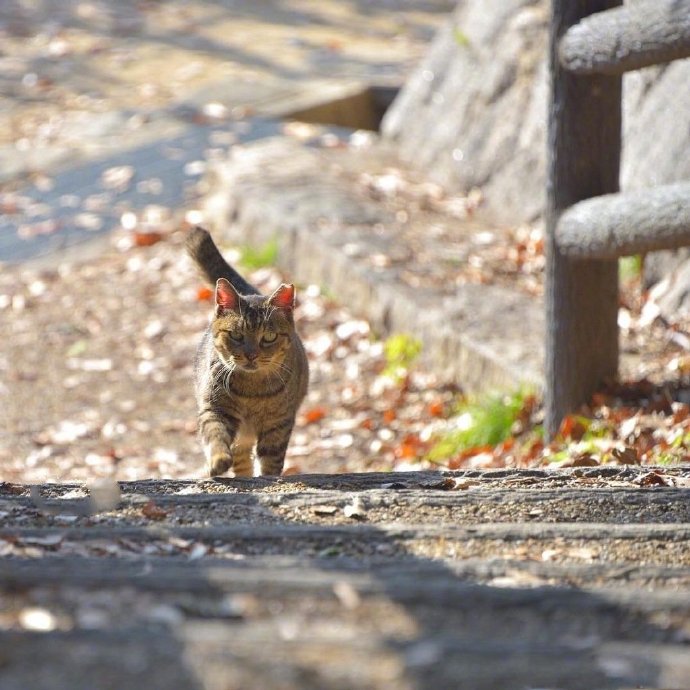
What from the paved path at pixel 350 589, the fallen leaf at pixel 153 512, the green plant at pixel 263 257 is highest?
the green plant at pixel 263 257

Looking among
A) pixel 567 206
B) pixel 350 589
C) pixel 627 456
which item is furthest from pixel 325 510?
pixel 567 206

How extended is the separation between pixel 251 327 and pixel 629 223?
1.64 meters

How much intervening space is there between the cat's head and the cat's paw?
0.45 meters

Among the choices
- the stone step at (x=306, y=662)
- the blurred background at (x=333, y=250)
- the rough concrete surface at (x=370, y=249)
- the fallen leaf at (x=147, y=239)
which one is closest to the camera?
the stone step at (x=306, y=662)

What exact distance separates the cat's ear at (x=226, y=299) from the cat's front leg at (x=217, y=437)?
1.35 feet

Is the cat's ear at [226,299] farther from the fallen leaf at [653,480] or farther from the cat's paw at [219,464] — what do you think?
the fallen leaf at [653,480]

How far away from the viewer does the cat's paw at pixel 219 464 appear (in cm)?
453

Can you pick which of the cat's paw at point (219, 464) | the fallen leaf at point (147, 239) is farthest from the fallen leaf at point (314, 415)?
the fallen leaf at point (147, 239)

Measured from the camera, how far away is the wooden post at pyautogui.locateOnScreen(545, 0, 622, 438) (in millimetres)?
5340

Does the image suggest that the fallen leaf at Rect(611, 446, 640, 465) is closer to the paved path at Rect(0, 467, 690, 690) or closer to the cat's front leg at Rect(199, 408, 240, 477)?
the paved path at Rect(0, 467, 690, 690)

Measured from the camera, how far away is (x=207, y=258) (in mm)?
5590

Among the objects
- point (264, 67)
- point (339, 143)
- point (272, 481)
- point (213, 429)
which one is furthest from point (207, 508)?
point (264, 67)

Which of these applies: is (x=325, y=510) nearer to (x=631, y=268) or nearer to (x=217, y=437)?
→ (x=217, y=437)

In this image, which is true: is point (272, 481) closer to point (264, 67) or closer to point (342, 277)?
point (342, 277)
